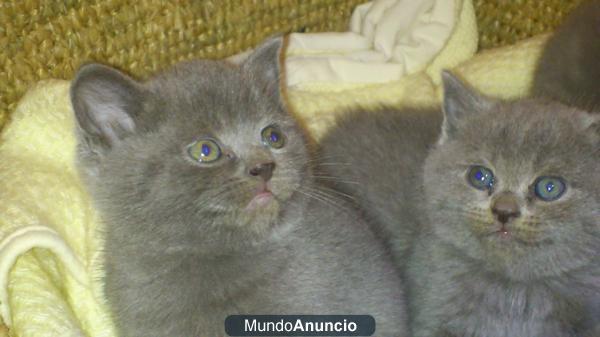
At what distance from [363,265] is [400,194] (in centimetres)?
32

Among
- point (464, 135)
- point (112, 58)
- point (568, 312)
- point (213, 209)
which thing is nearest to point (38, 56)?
point (112, 58)

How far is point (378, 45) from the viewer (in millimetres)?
2471

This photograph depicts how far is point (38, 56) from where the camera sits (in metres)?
2.03

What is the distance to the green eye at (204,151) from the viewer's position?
4.20ft

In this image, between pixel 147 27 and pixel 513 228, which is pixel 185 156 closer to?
pixel 513 228

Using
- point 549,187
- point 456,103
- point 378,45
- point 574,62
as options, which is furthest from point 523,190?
point 378,45

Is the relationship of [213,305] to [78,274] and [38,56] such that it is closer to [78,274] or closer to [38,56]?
[78,274]

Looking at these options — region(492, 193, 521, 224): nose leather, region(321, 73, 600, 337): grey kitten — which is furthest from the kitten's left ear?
region(492, 193, 521, 224): nose leather

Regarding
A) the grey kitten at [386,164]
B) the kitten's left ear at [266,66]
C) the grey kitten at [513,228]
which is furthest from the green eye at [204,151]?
the grey kitten at [513,228]

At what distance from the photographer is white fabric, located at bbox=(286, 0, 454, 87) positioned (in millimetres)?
2363

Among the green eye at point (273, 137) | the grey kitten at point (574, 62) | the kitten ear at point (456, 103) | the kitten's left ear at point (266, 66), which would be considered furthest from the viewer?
the grey kitten at point (574, 62)

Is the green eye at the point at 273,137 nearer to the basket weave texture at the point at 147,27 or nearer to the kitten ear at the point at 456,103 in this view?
the kitten ear at the point at 456,103

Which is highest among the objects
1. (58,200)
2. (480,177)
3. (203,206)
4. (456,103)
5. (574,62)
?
(574,62)

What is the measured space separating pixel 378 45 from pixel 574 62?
690 mm
